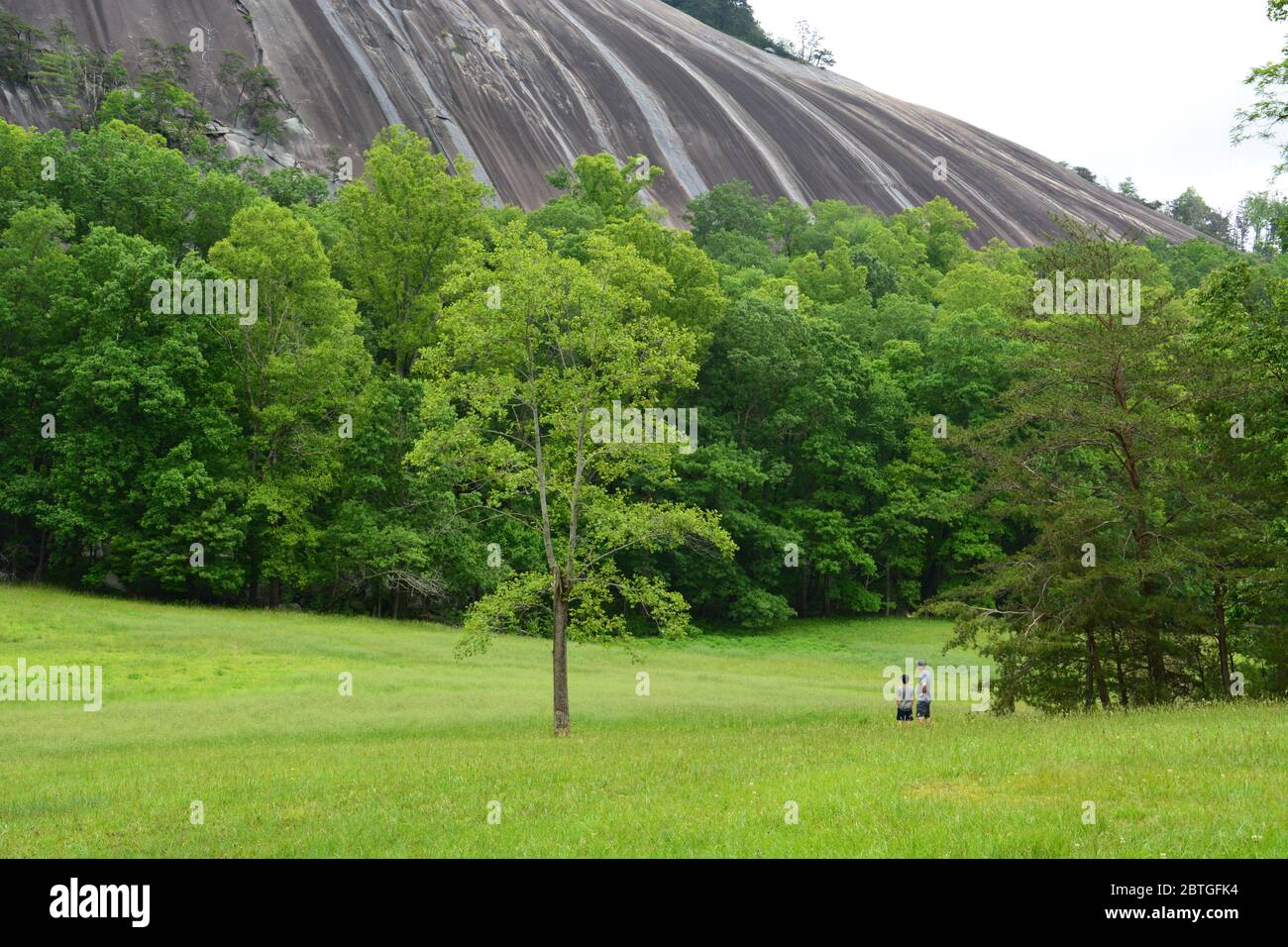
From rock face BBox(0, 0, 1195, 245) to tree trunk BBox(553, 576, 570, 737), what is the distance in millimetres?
64135

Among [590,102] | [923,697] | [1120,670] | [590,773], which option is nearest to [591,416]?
[923,697]

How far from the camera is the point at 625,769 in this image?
15.7 meters

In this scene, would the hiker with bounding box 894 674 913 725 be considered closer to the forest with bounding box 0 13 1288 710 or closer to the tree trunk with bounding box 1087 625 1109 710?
the forest with bounding box 0 13 1288 710

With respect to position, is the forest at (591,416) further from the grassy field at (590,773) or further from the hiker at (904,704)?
the grassy field at (590,773)

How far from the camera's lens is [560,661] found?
931 inches

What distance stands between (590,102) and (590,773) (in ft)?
328

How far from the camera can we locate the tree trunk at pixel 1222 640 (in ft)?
78.3

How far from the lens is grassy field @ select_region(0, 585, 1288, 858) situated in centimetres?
1022

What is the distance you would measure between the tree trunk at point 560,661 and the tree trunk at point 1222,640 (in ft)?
52.0

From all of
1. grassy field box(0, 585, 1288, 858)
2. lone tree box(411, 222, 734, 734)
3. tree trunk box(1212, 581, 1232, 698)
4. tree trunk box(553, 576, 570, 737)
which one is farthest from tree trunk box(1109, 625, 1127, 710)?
tree trunk box(553, 576, 570, 737)

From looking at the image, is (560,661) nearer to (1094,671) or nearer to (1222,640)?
(1094,671)
